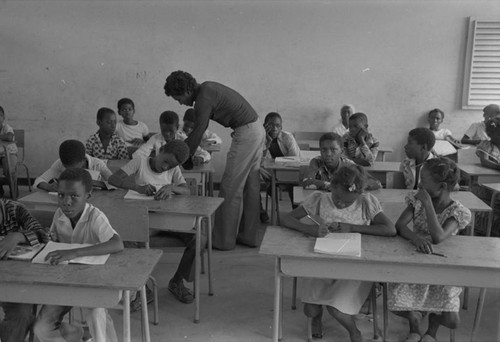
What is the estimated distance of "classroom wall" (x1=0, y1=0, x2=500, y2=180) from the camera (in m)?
6.77

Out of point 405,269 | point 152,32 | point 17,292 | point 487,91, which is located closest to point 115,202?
point 17,292

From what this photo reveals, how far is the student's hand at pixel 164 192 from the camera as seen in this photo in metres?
3.33

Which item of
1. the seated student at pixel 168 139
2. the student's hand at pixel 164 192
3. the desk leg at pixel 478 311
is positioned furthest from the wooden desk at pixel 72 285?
the seated student at pixel 168 139

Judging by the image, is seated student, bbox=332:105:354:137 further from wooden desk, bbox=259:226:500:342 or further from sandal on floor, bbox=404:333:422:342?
wooden desk, bbox=259:226:500:342

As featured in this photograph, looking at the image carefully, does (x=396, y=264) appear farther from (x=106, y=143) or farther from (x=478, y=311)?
(x=106, y=143)

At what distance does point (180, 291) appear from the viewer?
3424 mm

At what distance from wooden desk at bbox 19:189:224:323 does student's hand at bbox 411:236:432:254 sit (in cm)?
115

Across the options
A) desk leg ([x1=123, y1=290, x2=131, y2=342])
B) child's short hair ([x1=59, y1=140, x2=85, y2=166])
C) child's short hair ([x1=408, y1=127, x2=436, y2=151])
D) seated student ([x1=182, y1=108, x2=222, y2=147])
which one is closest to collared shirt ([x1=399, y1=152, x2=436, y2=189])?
child's short hair ([x1=408, y1=127, x2=436, y2=151])

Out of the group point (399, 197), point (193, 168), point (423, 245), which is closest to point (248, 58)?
point (193, 168)

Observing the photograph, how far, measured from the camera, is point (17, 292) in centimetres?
213

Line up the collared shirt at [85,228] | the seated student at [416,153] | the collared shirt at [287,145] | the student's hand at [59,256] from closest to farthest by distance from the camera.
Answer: the student's hand at [59,256]
the collared shirt at [85,228]
the seated student at [416,153]
the collared shirt at [287,145]

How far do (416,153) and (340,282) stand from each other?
1.43m

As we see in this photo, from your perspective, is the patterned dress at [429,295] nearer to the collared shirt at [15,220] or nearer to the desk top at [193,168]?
the collared shirt at [15,220]

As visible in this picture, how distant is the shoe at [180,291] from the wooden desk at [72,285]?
4.05ft
